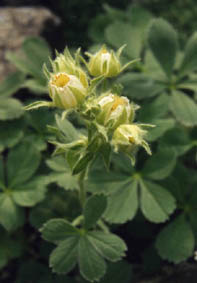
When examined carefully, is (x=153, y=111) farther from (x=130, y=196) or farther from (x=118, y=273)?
(x=118, y=273)

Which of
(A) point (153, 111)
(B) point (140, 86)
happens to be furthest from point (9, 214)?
(B) point (140, 86)

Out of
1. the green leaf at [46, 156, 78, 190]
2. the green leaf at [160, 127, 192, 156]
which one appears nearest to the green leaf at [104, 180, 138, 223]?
the green leaf at [46, 156, 78, 190]

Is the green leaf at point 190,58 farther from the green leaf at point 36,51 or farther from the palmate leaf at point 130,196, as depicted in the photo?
the green leaf at point 36,51

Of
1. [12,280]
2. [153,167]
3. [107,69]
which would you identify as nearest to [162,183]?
[153,167]

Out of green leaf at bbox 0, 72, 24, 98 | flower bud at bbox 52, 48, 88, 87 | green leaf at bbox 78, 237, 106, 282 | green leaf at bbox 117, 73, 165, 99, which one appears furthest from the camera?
green leaf at bbox 0, 72, 24, 98

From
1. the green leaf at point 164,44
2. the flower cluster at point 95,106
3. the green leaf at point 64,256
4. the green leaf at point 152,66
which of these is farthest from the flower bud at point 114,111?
the green leaf at point 152,66

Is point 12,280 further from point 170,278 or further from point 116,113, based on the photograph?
point 116,113

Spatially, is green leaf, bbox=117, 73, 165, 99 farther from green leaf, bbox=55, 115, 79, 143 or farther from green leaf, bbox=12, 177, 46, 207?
green leaf, bbox=12, 177, 46, 207

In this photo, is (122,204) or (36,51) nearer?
(122,204)

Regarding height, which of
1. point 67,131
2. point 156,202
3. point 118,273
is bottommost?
point 118,273
